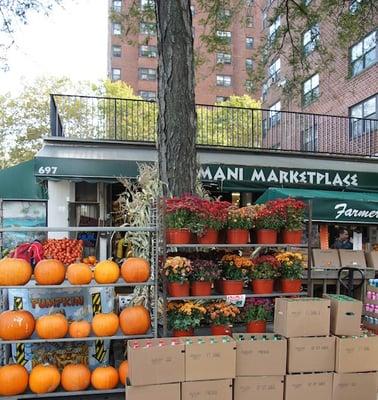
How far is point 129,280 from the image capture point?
4.73m

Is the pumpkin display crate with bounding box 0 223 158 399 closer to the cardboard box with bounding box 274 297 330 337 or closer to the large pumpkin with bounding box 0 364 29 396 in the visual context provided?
the large pumpkin with bounding box 0 364 29 396

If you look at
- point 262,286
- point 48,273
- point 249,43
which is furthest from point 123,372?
point 249,43

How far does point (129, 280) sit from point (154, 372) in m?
1.01

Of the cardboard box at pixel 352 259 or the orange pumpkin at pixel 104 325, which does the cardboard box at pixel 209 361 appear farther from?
the cardboard box at pixel 352 259

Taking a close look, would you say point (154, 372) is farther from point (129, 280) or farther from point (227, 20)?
point (227, 20)

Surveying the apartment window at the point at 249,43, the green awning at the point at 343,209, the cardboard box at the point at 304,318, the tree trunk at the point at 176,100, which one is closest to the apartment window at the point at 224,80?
the apartment window at the point at 249,43

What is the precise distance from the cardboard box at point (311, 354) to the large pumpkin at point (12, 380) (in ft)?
8.17

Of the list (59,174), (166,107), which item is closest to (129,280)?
(166,107)

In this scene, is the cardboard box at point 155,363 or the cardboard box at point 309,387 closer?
the cardboard box at point 155,363

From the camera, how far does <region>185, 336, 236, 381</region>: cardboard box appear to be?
4105 millimetres

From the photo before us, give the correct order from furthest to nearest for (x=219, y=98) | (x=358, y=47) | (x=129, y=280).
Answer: (x=219, y=98) → (x=358, y=47) → (x=129, y=280)

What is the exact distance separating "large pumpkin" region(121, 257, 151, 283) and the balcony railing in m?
6.10

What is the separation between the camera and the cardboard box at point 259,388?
166 inches

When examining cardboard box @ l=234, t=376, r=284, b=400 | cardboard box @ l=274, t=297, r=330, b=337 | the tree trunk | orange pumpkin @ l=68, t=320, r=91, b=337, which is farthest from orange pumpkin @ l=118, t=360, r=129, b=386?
the tree trunk
